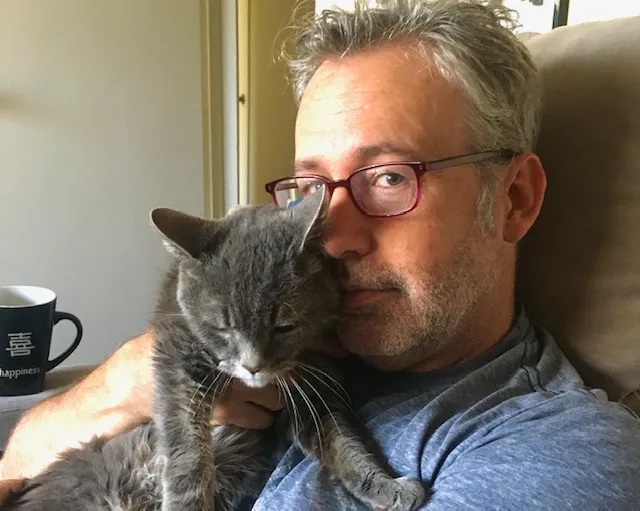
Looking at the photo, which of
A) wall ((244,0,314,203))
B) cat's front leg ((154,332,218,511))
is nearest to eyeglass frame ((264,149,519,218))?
cat's front leg ((154,332,218,511))

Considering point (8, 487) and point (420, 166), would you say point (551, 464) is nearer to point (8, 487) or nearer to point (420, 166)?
point (420, 166)

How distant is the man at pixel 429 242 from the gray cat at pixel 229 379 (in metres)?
0.04

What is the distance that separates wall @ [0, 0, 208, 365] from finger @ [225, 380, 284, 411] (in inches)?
66.0

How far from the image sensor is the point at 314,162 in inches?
43.0

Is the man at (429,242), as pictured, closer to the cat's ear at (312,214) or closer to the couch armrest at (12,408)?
the cat's ear at (312,214)

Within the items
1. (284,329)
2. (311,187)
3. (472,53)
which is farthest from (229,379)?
(472,53)

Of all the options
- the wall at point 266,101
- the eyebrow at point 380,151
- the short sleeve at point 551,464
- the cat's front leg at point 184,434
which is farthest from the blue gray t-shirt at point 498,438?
the wall at point 266,101

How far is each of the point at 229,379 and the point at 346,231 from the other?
1.00 feet

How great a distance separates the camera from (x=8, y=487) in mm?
1111

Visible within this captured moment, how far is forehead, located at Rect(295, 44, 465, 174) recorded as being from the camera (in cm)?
101

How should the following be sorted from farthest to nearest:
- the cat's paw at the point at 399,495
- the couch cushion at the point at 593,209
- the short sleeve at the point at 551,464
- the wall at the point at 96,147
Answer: the wall at the point at 96,147, the couch cushion at the point at 593,209, the cat's paw at the point at 399,495, the short sleeve at the point at 551,464

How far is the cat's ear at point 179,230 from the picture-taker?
937mm

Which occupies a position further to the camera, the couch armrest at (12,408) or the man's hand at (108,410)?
the couch armrest at (12,408)

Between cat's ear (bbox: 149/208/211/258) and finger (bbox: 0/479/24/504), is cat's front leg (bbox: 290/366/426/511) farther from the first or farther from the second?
finger (bbox: 0/479/24/504)
